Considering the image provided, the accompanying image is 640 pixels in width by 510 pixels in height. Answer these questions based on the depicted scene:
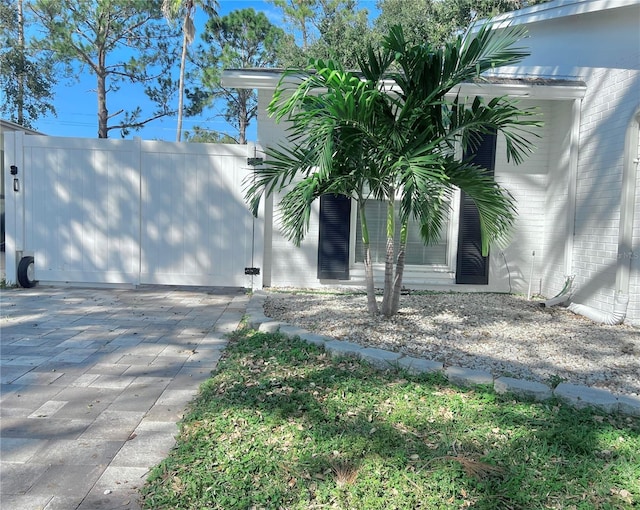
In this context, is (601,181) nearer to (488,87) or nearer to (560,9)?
(488,87)

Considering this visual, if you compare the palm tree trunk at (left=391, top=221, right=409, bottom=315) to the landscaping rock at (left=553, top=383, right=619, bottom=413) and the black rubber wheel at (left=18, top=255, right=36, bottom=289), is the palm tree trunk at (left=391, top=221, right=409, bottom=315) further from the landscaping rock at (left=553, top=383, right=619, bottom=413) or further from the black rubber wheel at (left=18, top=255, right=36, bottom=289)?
the black rubber wheel at (left=18, top=255, right=36, bottom=289)

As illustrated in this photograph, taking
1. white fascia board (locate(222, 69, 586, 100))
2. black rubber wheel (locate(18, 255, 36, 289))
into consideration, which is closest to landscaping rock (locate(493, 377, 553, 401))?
white fascia board (locate(222, 69, 586, 100))

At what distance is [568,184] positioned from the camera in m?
5.65

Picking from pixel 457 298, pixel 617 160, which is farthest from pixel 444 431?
pixel 617 160

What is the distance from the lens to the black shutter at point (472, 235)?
20.3 ft

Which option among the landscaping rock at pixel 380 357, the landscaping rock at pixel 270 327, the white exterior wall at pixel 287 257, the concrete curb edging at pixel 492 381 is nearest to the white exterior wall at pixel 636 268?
the concrete curb edging at pixel 492 381

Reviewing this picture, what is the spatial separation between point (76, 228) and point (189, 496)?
17.0 ft

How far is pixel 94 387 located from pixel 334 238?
378 cm

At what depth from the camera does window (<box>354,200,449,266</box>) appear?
251 inches

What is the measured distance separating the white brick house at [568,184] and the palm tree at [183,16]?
13115 mm

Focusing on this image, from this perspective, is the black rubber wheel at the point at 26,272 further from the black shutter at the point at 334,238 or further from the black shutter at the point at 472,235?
the black shutter at the point at 472,235

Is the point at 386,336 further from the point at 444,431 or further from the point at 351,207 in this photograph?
the point at 351,207

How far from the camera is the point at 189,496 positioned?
1903 mm

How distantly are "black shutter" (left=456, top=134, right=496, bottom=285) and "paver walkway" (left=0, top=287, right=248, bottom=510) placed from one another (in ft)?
10.2
